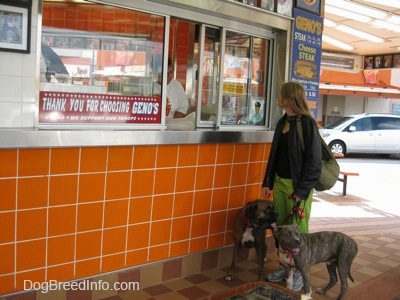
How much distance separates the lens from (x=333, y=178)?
4.02 metres

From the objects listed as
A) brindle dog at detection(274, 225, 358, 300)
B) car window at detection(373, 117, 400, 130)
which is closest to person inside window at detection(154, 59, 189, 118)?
brindle dog at detection(274, 225, 358, 300)

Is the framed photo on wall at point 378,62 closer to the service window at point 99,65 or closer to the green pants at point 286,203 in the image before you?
the green pants at point 286,203

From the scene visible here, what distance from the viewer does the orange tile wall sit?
3025 mm

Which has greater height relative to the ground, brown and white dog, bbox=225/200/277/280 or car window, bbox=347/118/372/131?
car window, bbox=347/118/372/131

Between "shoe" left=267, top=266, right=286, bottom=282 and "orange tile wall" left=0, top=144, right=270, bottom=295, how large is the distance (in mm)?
557

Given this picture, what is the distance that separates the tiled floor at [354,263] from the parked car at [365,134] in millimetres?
7489

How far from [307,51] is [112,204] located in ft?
9.74

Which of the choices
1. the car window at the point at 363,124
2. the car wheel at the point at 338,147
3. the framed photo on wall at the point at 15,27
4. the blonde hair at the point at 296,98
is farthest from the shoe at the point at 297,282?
the car window at the point at 363,124

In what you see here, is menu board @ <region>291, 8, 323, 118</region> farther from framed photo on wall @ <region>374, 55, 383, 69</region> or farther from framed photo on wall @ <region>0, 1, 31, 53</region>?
framed photo on wall @ <region>374, 55, 383, 69</region>

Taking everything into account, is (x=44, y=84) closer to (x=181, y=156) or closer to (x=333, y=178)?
(x=181, y=156)

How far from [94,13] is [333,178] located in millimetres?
2515

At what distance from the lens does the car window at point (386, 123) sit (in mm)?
16453

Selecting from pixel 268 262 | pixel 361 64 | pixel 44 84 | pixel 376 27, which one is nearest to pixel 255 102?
pixel 268 262

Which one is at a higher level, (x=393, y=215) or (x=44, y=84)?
(x=44, y=84)
